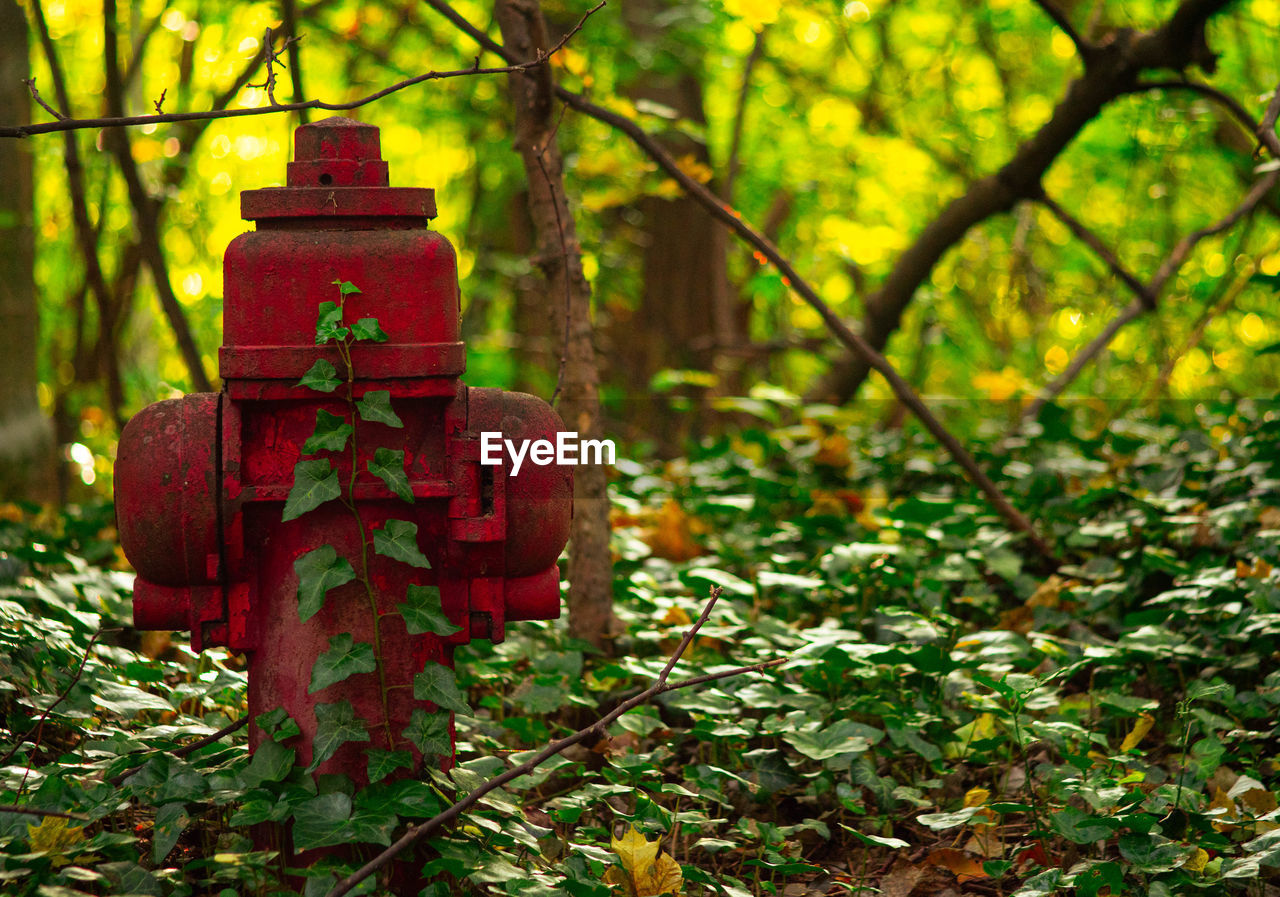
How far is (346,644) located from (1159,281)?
12.3 feet

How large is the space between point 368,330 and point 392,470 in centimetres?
22

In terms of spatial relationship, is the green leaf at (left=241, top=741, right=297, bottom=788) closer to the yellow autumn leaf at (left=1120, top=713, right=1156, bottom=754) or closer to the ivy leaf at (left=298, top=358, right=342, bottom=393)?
the ivy leaf at (left=298, top=358, right=342, bottom=393)

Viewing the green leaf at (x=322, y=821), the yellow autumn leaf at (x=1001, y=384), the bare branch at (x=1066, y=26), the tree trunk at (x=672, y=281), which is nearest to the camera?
the green leaf at (x=322, y=821)

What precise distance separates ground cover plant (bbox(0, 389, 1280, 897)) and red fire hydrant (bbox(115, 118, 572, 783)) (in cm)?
16

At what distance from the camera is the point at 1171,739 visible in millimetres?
2287

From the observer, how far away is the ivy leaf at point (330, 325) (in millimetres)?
1668

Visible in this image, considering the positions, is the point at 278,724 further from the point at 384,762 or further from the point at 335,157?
the point at 335,157

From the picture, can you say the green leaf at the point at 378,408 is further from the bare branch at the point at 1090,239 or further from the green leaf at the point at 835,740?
the bare branch at the point at 1090,239

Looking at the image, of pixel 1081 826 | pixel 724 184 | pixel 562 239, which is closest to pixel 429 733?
pixel 1081 826

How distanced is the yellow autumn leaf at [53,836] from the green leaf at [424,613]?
0.56m

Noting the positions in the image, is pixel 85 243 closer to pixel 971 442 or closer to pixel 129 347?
pixel 971 442

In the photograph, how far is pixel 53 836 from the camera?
64.2 inches

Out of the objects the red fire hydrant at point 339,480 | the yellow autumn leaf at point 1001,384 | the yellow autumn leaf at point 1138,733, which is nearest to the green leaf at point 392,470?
the red fire hydrant at point 339,480

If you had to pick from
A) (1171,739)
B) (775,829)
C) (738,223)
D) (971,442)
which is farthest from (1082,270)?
(775,829)
